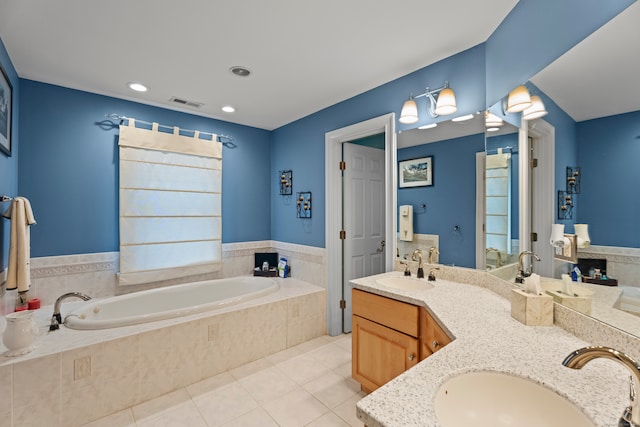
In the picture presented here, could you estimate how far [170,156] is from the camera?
3127 mm

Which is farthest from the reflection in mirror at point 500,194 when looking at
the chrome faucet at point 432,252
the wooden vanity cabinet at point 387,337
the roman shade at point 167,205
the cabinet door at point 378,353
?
the roman shade at point 167,205

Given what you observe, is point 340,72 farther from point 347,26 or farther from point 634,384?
point 634,384

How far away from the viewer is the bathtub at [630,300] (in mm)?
974

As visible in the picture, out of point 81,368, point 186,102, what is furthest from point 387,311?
point 186,102

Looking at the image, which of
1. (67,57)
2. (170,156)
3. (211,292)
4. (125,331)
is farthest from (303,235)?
(67,57)

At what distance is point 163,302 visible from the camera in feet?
9.91

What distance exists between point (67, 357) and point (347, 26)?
2.65 metres

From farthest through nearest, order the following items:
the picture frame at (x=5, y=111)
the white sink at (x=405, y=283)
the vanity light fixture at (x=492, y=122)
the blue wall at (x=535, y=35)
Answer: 1. the white sink at (x=405, y=283)
2. the picture frame at (x=5, y=111)
3. the vanity light fixture at (x=492, y=122)
4. the blue wall at (x=535, y=35)

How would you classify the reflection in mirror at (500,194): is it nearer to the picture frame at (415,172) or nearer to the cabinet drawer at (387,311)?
the picture frame at (415,172)

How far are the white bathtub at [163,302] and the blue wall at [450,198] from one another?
66.6 inches

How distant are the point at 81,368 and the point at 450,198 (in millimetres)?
2720

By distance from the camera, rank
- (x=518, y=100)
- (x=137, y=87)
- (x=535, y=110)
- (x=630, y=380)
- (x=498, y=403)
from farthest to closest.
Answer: (x=137, y=87) → (x=518, y=100) → (x=535, y=110) → (x=498, y=403) → (x=630, y=380)

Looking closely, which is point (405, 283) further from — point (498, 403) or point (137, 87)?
point (137, 87)

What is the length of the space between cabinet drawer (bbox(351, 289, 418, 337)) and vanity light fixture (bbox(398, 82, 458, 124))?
1.36 meters
